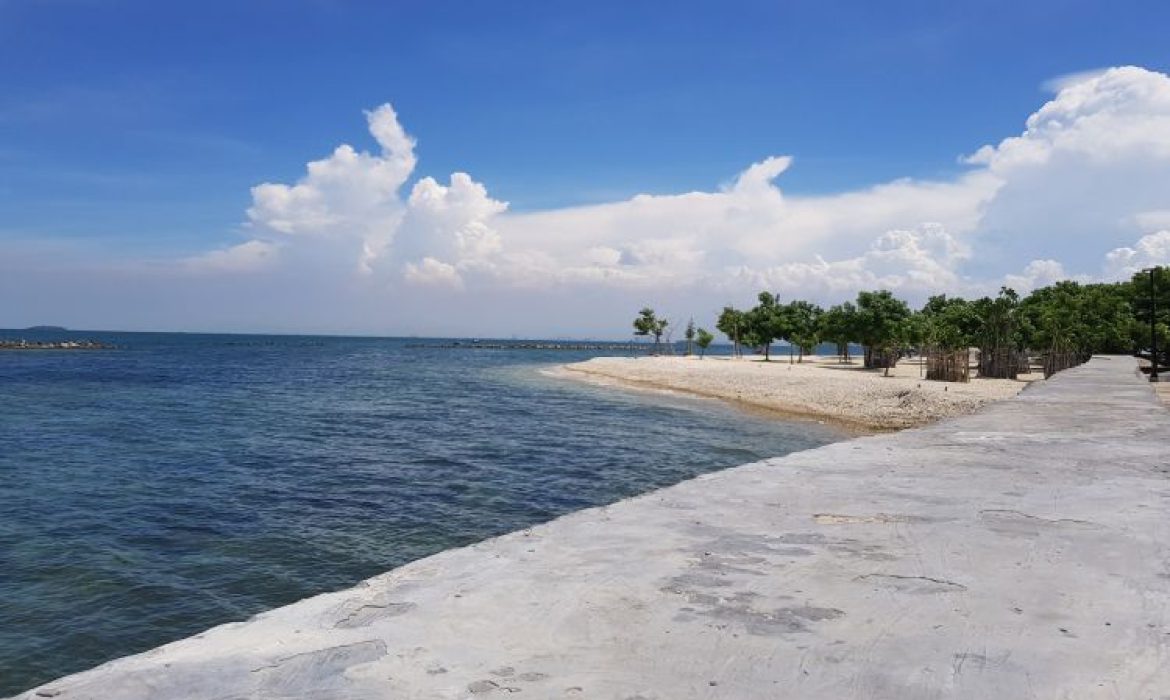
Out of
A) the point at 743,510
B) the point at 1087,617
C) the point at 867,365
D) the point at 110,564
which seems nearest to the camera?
the point at 1087,617

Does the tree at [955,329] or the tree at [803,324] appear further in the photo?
the tree at [803,324]

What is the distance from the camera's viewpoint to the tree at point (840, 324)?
67000mm

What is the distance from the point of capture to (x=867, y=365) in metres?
71.1

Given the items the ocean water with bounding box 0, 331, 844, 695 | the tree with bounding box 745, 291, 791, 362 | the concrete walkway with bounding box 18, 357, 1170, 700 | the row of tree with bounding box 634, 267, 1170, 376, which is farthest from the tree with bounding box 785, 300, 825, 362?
the concrete walkway with bounding box 18, 357, 1170, 700

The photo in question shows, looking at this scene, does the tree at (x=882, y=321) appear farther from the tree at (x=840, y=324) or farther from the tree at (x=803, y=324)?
the tree at (x=803, y=324)

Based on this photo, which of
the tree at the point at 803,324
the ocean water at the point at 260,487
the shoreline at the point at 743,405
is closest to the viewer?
the ocean water at the point at 260,487

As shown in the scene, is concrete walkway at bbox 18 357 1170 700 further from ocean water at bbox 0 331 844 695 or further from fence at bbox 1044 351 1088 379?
fence at bbox 1044 351 1088 379

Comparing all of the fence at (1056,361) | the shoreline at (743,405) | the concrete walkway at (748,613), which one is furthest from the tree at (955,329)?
the concrete walkway at (748,613)

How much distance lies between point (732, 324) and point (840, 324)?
3324 centimetres

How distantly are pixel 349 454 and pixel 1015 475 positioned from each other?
794 inches

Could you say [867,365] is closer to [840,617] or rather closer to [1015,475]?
[1015,475]

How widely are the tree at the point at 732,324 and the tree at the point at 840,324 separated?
982 inches

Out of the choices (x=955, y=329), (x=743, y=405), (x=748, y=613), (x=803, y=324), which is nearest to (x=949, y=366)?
(x=955, y=329)

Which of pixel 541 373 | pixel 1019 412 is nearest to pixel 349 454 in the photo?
pixel 1019 412
